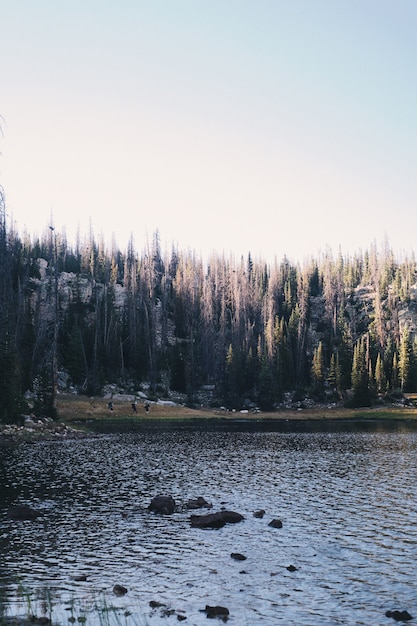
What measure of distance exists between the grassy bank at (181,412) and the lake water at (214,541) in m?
43.0

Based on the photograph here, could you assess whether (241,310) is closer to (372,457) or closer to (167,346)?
(167,346)

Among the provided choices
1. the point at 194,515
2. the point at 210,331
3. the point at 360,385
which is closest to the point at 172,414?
the point at 360,385

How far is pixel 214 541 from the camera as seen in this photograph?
20859 millimetres

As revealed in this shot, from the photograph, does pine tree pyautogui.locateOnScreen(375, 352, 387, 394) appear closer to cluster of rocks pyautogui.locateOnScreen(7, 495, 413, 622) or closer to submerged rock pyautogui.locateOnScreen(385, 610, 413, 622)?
cluster of rocks pyautogui.locateOnScreen(7, 495, 413, 622)

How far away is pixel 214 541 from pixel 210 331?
116463mm

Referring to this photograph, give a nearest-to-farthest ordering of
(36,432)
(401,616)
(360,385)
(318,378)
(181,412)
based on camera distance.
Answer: (401,616)
(36,432)
(181,412)
(360,385)
(318,378)

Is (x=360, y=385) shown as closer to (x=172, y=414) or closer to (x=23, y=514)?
(x=172, y=414)

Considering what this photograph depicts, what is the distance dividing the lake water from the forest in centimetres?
3858

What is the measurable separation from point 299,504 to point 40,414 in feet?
156

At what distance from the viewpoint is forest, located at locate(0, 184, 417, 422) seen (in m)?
107

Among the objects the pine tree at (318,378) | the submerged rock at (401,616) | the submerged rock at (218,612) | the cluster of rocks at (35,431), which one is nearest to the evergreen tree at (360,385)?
the pine tree at (318,378)

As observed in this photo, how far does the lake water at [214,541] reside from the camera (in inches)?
576

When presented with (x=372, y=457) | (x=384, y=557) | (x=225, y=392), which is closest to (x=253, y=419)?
(x=225, y=392)

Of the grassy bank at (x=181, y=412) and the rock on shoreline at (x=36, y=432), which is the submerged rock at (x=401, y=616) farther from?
the grassy bank at (x=181, y=412)
